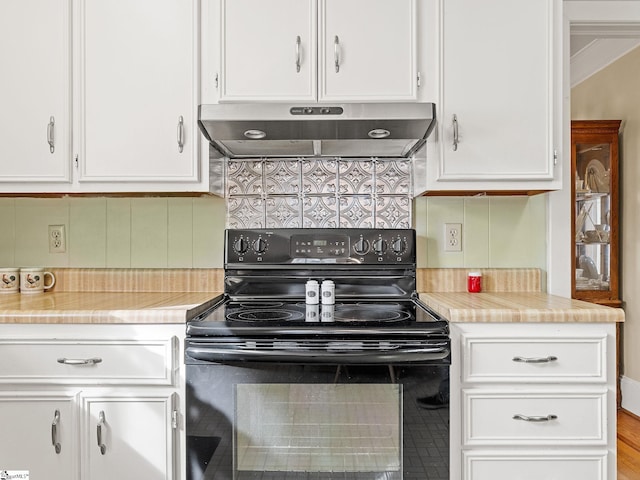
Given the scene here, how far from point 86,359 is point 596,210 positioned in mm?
3249

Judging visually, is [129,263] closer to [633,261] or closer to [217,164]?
[217,164]

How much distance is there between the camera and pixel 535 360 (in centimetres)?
152

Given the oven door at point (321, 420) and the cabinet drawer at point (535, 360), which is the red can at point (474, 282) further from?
the oven door at point (321, 420)

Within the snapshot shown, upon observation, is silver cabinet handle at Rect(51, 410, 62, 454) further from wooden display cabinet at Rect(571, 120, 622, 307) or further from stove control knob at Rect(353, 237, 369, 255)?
wooden display cabinet at Rect(571, 120, 622, 307)

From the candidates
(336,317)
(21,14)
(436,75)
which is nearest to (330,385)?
(336,317)

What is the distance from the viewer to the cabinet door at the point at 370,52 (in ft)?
5.79

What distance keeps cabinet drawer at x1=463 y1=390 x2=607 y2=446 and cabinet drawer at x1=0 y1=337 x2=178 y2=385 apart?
3.32ft

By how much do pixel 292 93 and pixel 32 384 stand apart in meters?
1.32

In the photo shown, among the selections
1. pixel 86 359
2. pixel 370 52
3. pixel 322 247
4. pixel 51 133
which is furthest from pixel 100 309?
pixel 370 52

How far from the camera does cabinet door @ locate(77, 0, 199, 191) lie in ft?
5.87

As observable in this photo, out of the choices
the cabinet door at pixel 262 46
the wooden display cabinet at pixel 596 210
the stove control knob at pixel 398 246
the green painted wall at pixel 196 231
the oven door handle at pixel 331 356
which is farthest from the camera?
the wooden display cabinet at pixel 596 210

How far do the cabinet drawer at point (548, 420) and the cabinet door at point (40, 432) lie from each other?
1271mm

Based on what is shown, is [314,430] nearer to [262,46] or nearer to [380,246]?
[380,246]

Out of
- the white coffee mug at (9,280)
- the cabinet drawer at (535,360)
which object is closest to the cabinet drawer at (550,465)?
the cabinet drawer at (535,360)
